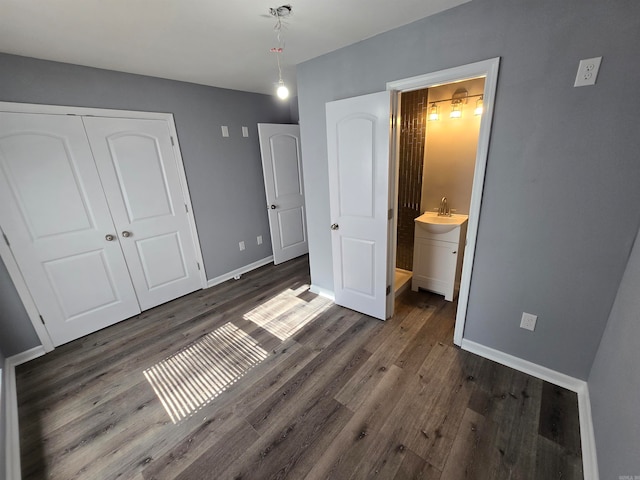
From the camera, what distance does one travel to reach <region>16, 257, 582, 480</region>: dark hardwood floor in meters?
1.35

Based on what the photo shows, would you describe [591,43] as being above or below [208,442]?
above

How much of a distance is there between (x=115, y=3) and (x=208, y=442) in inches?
98.0

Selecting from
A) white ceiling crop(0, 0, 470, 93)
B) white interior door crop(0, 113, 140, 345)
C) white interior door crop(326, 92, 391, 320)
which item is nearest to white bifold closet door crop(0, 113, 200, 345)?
white interior door crop(0, 113, 140, 345)

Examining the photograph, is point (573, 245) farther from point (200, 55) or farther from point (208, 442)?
point (200, 55)

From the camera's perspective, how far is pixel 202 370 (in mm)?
2016

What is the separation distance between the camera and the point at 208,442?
4.91 ft

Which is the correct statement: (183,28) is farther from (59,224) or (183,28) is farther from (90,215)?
(59,224)

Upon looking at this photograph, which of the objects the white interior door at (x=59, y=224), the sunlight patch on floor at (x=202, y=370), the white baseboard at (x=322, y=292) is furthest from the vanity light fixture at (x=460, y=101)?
the white interior door at (x=59, y=224)

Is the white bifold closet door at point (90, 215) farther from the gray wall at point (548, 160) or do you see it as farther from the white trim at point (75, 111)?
the gray wall at point (548, 160)

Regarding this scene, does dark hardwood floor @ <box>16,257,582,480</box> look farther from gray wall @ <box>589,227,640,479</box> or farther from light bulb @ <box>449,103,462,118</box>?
light bulb @ <box>449,103,462,118</box>

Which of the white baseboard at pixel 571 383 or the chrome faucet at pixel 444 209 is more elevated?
the chrome faucet at pixel 444 209

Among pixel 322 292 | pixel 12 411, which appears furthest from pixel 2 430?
pixel 322 292

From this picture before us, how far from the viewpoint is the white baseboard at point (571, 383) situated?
126cm

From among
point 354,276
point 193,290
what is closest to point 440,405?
point 354,276
